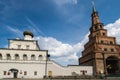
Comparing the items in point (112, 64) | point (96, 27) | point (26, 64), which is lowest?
point (112, 64)

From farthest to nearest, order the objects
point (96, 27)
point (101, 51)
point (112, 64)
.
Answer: point (96, 27), point (112, 64), point (101, 51)

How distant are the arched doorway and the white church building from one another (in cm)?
1068

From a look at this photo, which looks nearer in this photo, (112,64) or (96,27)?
(112,64)

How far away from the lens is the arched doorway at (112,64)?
50.9 m

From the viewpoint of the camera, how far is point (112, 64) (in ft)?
174

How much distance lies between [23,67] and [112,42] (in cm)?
3280

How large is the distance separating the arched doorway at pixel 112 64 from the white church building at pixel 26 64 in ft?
35.0

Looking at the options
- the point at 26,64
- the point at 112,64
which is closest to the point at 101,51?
the point at 112,64

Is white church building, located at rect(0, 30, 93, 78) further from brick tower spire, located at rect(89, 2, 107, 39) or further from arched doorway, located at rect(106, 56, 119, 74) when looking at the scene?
brick tower spire, located at rect(89, 2, 107, 39)

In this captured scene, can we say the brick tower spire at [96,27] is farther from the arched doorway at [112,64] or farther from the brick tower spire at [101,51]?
the arched doorway at [112,64]

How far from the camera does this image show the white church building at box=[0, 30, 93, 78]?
40.1 meters

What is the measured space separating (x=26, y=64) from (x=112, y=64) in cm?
3041

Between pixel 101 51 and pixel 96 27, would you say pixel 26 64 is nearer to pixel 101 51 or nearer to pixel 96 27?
pixel 101 51

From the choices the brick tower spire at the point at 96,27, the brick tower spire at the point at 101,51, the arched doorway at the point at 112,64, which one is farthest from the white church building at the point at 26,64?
the brick tower spire at the point at 96,27
